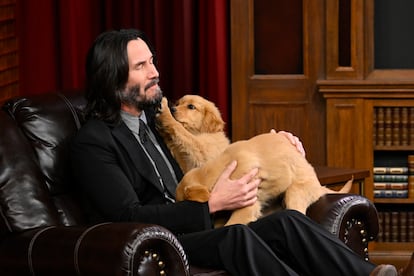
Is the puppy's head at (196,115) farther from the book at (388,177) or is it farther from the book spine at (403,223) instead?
the book spine at (403,223)

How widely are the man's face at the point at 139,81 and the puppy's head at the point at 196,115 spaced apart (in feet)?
1.08

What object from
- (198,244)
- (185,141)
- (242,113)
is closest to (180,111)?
(185,141)

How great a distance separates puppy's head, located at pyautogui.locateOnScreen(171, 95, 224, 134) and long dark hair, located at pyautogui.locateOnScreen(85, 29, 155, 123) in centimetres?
41

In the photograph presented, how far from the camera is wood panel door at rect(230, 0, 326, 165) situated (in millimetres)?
4848

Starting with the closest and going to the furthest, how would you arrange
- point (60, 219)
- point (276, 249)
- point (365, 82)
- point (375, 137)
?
point (276, 249) < point (60, 219) < point (365, 82) < point (375, 137)

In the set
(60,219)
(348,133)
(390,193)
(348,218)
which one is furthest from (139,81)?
(390,193)

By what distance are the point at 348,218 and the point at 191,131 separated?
73 cm

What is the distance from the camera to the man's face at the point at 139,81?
3289mm

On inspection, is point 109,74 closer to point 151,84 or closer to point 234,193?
point 151,84

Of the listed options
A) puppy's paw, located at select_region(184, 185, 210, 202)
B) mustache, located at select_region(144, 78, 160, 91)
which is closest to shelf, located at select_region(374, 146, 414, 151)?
mustache, located at select_region(144, 78, 160, 91)

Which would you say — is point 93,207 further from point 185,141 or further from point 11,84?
point 11,84

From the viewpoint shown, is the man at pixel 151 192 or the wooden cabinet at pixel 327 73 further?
the wooden cabinet at pixel 327 73

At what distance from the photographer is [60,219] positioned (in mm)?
3221

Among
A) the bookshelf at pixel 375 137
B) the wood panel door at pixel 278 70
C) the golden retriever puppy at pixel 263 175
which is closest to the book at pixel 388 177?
the bookshelf at pixel 375 137
